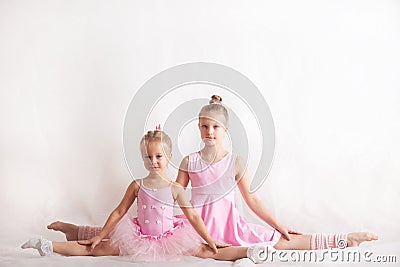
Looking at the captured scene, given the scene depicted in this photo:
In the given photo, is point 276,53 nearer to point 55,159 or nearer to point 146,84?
point 146,84

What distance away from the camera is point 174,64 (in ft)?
7.95

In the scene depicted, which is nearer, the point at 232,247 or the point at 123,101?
the point at 232,247

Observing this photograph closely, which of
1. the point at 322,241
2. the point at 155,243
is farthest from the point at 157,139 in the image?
the point at 322,241

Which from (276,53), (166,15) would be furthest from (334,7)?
(166,15)

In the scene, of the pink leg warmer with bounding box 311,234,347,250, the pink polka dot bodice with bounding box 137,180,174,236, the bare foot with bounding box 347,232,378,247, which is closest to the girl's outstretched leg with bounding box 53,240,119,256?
the pink polka dot bodice with bounding box 137,180,174,236

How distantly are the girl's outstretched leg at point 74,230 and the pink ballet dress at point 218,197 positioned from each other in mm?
368

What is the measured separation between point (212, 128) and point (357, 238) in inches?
21.1

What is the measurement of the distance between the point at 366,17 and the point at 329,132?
443 millimetres

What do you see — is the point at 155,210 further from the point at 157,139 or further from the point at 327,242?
the point at 327,242

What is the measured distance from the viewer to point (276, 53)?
8.00 ft

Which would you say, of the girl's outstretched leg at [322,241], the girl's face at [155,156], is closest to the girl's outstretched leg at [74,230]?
the girl's face at [155,156]

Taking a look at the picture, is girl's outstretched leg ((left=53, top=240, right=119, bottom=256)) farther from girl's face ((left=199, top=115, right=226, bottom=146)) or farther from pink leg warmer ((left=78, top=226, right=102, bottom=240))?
girl's face ((left=199, top=115, right=226, bottom=146))

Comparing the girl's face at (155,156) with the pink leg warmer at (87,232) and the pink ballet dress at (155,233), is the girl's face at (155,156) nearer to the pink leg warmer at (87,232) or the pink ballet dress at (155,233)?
the pink ballet dress at (155,233)

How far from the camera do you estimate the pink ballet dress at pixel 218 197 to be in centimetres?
195
